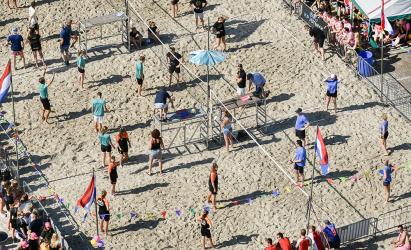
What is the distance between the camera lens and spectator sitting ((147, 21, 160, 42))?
148 ft

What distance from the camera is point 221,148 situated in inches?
1599

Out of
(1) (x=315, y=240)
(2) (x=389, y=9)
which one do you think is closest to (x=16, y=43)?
(2) (x=389, y=9)

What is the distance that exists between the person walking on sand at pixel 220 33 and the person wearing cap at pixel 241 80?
121 inches

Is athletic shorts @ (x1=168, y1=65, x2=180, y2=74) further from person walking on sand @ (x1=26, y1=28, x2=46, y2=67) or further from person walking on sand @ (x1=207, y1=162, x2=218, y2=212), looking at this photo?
person walking on sand @ (x1=207, y1=162, x2=218, y2=212)

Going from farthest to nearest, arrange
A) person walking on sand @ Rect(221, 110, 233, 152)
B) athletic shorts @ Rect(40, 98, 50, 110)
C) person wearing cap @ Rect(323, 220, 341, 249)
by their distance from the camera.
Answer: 1. athletic shorts @ Rect(40, 98, 50, 110)
2. person walking on sand @ Rect(221, 110, 233, 152)
3. person wearing cap @ Rect(323, 220, 341, 249)

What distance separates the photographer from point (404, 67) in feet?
148

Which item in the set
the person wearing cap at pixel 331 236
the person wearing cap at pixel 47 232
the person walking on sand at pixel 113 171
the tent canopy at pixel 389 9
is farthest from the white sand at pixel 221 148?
the tent canopy at pixel 389 9

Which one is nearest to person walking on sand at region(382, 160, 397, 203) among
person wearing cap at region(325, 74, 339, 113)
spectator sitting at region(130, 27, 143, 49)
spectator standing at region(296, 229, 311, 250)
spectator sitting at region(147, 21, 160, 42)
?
spectator standing at region(296, 229, 311, 250)

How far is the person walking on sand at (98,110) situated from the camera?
40688 millimetres

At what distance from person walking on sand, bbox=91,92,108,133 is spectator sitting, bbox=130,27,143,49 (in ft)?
14.6

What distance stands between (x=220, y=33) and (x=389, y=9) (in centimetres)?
605

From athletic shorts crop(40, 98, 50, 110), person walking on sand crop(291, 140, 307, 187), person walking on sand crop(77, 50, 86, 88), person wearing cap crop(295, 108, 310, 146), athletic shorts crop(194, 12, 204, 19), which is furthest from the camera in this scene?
athletic shorts crop(194, 12, 204, 19)

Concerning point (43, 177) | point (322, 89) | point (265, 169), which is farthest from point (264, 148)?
point (43, 177)

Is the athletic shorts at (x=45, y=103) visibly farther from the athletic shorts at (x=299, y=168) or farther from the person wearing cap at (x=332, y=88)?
Answer: the person wearing cap at (x=332, y=88)
